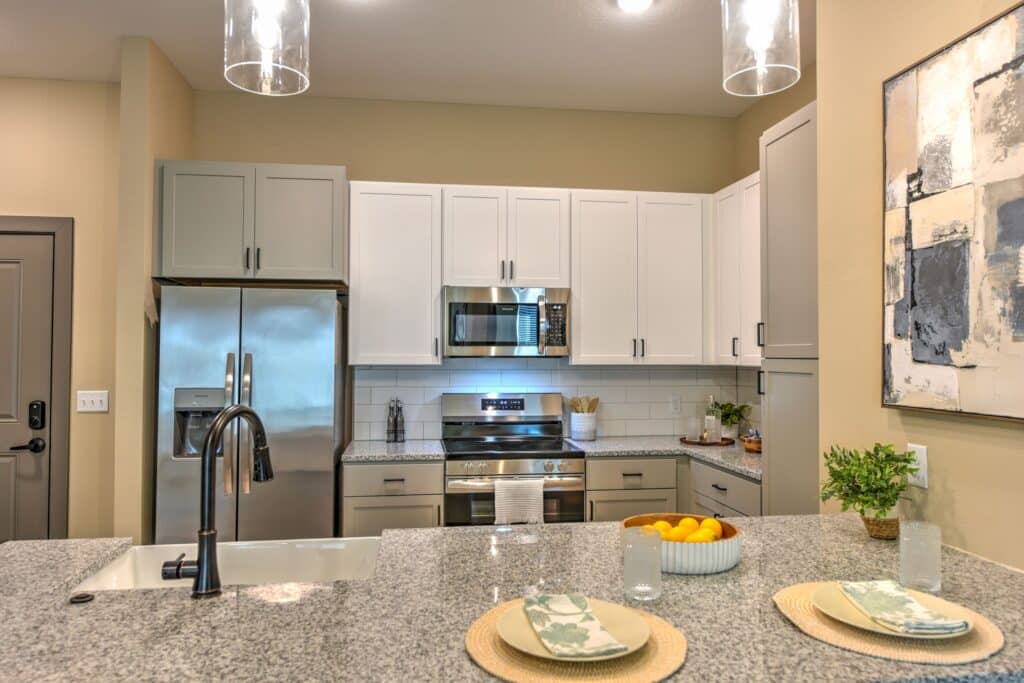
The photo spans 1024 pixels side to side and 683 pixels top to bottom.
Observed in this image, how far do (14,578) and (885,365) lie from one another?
215cm

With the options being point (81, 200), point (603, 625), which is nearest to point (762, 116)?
point (603, 625)

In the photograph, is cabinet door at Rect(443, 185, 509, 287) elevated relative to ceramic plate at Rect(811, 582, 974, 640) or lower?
elevated

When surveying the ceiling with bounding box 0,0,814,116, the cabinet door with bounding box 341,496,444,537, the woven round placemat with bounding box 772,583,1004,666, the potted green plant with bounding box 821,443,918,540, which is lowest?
the cabinet door with bounding box 341,496,444,537

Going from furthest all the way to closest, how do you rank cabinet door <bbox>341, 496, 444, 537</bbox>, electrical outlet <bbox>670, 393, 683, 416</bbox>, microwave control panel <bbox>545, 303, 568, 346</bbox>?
electrical outlet <bbox>670, 393, 683, 416</bbox> → microwave control panel <bbox>545, 303, 568, 346</bbox> → cabinet door <bbox>341, 496, 444, 537</bbox>

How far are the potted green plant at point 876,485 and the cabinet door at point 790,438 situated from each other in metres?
0.56

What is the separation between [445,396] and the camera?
4.00 metres

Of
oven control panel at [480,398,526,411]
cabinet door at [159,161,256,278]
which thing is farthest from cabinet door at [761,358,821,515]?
cabinet door at [159,161,256,278]

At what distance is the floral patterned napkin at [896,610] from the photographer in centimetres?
112

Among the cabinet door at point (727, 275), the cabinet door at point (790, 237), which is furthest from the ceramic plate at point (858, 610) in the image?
the cabinet door at point (727, 275)

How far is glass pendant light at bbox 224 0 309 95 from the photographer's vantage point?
1.26 m

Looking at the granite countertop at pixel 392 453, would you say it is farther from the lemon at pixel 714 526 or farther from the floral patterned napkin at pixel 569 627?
the floral patterned napkin at pixel 569 627

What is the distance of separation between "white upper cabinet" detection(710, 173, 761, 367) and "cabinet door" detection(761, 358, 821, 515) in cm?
71

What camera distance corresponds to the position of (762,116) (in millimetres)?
4078

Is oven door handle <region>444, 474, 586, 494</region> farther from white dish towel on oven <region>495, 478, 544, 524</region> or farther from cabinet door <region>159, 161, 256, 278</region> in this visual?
cabinet door <region>159, 161, 256, 278</region>
